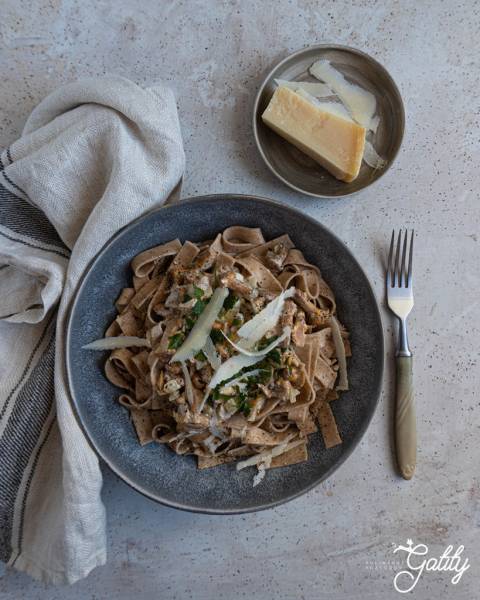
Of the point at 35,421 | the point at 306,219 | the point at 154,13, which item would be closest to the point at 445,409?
the point at 306,219

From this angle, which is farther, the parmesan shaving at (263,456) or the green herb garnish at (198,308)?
the parmesan shaving at (263,456)

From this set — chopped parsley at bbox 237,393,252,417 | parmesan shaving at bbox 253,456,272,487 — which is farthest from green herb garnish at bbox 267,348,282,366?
parmesan shaving at bbox 253,456,272,487

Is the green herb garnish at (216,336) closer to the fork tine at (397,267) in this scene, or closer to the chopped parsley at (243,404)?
the chopped parsley at (243,404)

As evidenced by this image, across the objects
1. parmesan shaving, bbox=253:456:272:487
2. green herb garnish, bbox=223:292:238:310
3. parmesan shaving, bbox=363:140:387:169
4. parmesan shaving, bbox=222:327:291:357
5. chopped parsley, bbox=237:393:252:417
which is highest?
parmesan shaving, bbox=363:140:387:169

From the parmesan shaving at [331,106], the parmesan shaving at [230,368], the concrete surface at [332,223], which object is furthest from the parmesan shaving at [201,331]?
the parmesan shaving at [331,106]

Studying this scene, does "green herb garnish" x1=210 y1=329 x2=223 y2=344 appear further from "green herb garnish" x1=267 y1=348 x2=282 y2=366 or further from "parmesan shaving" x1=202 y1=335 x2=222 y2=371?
"green herb garnish" x1=267 y1=348 x2=282 y2=366

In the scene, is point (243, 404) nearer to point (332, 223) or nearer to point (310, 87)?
point (332, 223)
